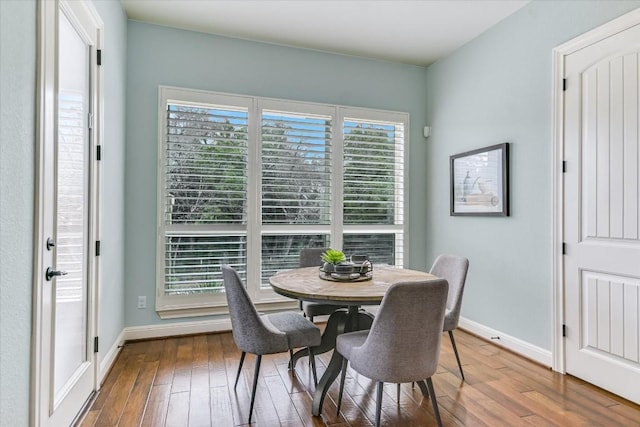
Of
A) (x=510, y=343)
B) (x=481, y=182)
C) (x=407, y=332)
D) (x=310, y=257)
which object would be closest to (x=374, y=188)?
(x=481, y=182)

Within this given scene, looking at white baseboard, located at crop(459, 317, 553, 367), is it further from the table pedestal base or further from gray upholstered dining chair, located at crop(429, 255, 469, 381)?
the table pedestal base

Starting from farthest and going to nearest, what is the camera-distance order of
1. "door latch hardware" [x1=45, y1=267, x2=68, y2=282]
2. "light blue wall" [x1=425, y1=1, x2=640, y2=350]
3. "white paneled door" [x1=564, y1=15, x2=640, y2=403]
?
"light blue wall" [x1=425, y1=1, x2=640, y2=350] → "white paneled door" [x1=564, y1=15, x2=640, y2=403] → "door latch hardware" [x1=45, y1=267, x2=68, y2=282]

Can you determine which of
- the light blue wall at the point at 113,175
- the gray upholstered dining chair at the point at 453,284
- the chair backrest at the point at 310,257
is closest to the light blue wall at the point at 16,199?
the light blue wall at the point at 113,175

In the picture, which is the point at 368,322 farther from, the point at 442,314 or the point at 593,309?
the point at 593,309

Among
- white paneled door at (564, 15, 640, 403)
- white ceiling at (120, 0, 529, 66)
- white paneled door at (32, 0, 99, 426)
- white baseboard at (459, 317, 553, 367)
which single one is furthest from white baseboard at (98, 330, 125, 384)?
white paneled door at (564, 15, 640, 403)

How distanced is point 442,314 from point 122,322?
9.54ft

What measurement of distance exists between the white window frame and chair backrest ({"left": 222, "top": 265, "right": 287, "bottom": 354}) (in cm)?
162

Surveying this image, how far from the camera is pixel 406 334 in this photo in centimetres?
177

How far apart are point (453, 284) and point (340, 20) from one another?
258cm

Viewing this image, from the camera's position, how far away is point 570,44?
110 inches

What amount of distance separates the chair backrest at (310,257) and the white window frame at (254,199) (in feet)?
2.01

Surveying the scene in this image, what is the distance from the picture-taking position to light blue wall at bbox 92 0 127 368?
2.69 m

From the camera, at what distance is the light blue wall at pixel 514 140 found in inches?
117

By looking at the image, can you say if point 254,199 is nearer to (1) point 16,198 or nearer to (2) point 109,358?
(2) point 109,358
